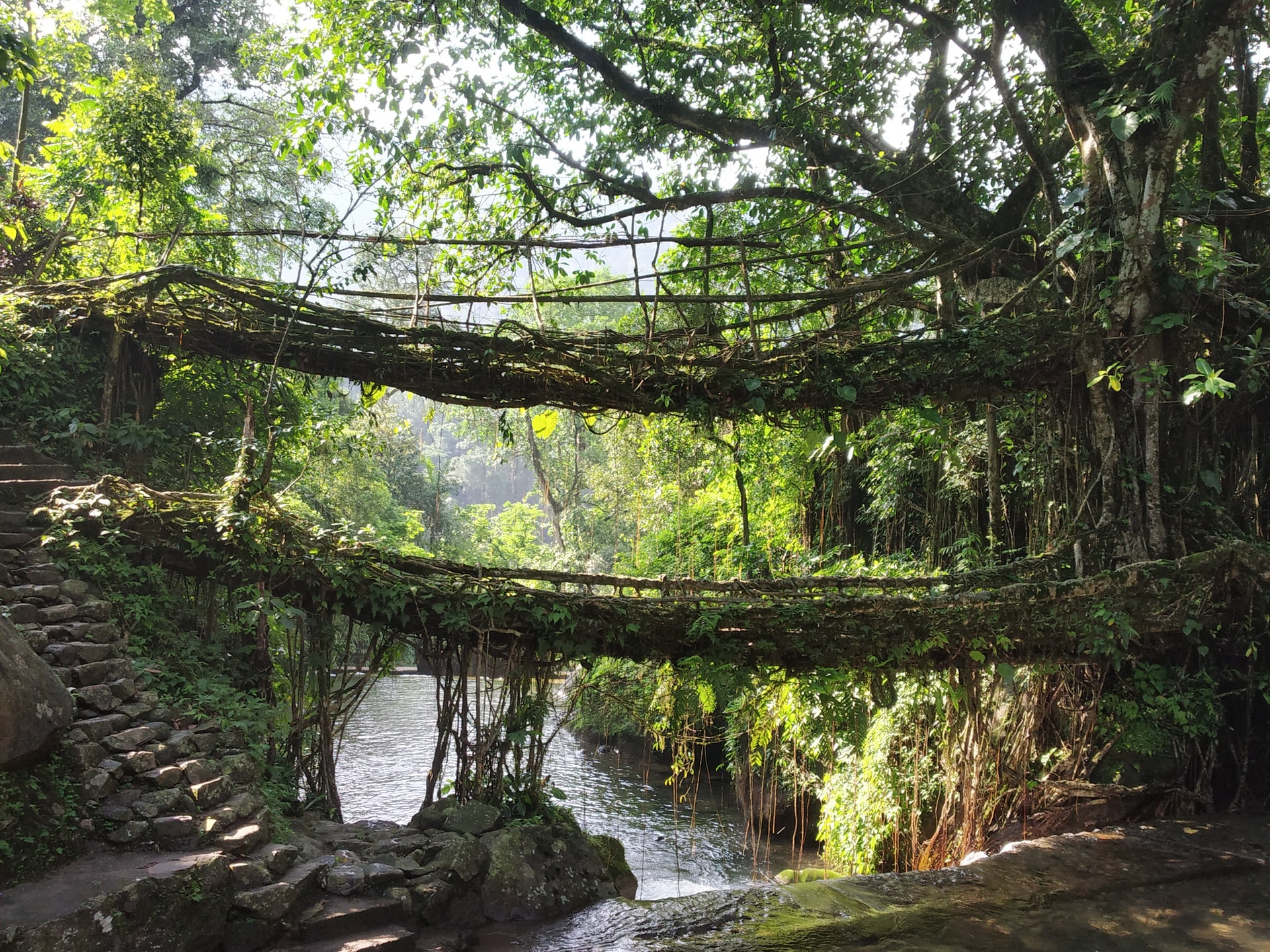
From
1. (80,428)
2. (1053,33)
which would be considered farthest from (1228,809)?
(80,428)

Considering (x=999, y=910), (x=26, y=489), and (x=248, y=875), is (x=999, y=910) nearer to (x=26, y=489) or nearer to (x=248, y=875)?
(x=248, y=875)

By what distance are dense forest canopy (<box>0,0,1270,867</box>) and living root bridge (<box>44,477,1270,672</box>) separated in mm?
74

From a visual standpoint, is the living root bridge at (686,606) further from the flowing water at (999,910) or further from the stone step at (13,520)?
the flowing water at (999,910)

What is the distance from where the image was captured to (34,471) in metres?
5.45

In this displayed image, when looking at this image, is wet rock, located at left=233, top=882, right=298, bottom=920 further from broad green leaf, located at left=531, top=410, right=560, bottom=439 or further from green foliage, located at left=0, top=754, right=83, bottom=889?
broad green leaf, located at left=531, top=410, right=560, bottom=439

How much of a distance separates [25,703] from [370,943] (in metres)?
1.99

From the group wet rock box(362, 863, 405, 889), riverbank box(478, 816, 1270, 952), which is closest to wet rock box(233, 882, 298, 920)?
wet rock box(362, 863, 405, 889)

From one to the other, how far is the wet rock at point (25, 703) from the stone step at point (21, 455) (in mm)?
2530

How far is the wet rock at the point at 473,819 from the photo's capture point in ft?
15.4

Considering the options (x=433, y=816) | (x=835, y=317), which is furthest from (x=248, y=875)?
(x=835, y=317)

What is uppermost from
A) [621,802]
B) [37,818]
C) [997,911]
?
[37,818]

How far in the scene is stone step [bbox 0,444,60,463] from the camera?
18.1ft

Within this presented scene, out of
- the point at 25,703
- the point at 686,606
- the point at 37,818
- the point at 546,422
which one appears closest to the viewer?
the point at 37,818

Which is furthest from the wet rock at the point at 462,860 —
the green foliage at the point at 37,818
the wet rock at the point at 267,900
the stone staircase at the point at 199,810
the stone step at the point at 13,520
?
the stone step at the point at 13,520
